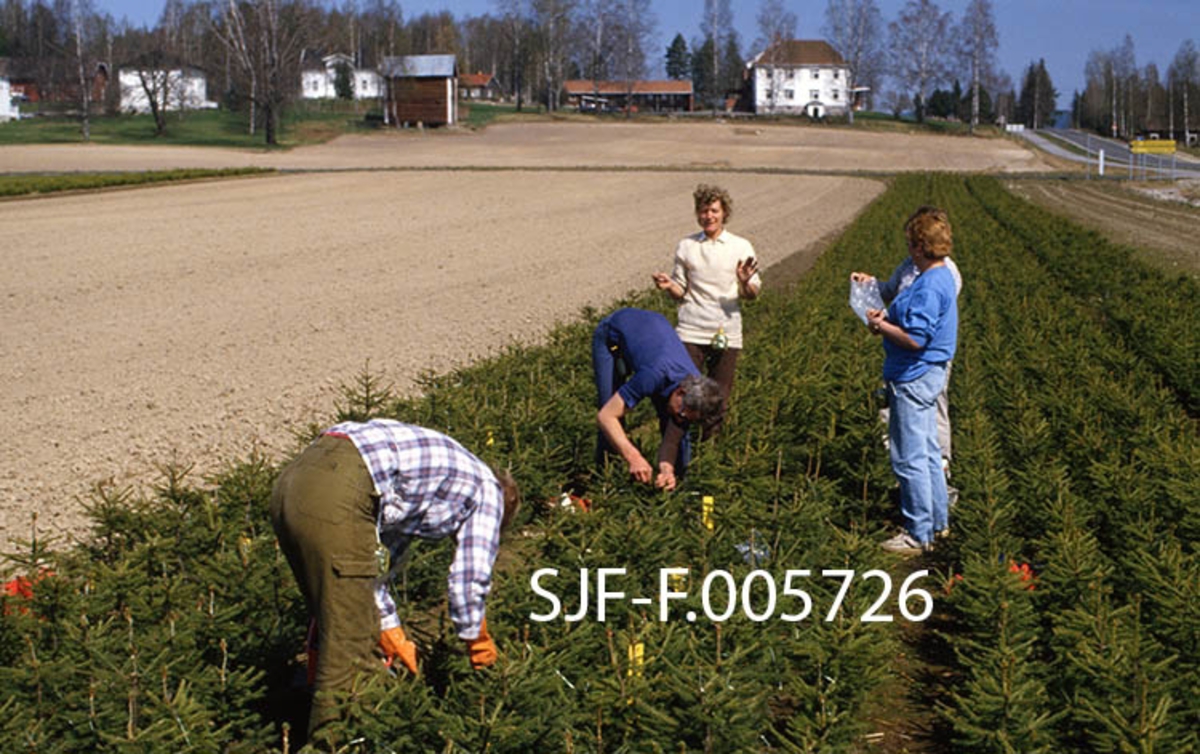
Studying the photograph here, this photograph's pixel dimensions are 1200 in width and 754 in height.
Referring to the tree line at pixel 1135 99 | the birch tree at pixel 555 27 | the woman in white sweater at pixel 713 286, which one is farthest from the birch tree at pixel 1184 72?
the woman in white sweater at pixel 713 286

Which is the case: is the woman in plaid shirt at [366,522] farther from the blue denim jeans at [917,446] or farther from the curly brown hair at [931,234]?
the curly brown hair at [931,234]

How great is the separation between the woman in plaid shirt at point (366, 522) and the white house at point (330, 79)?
114 metres

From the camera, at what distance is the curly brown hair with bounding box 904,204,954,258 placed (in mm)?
7031

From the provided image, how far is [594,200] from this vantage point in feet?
131

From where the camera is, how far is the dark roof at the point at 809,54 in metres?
116

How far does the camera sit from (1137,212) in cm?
3569

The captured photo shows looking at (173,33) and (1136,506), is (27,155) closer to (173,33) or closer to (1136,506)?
(1136,506)

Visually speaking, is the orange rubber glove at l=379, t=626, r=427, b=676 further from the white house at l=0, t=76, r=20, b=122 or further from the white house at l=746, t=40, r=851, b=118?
the white house at l=746, t=40, r=851, b=118

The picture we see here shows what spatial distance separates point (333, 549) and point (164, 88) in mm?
74887

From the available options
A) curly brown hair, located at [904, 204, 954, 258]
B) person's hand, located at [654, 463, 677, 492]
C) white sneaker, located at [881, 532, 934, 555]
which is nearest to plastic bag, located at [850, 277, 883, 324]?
curly brown hair, located at [904, 204, 954, 258]

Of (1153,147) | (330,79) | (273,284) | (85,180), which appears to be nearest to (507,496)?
(273,284)

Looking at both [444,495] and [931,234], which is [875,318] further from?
[444,495]

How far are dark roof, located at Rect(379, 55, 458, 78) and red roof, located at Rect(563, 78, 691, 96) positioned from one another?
130 feet

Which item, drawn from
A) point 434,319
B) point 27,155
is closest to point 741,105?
point 27,155
